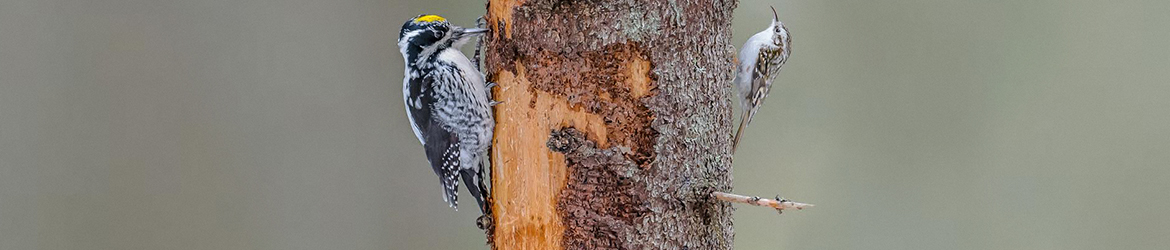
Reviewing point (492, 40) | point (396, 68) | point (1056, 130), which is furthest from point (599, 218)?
point (1056, 130)

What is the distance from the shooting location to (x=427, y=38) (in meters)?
2.18

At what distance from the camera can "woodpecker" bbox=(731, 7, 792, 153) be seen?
279 centimetres

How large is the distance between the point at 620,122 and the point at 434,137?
0.73 meters

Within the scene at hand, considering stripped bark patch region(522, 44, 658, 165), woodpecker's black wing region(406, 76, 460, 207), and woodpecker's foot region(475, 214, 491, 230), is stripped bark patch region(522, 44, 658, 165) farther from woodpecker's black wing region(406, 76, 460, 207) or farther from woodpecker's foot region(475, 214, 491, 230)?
woodpecker's black wing region(406, 76, 460, 207)

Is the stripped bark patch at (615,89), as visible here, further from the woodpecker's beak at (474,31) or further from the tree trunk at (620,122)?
the woodpecker's beak at (474,31)

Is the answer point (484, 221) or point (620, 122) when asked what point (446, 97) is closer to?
point (484, 221)

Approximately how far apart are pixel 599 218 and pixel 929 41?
2.70 meters

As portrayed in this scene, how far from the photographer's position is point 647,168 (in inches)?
66.1

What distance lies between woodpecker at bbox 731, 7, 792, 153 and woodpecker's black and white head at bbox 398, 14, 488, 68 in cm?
99

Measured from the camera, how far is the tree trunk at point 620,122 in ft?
5.47

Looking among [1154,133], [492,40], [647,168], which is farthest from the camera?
[1154,133]

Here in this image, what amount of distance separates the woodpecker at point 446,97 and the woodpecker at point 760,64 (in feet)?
3.19

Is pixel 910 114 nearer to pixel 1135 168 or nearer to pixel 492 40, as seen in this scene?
pixel 1135 168

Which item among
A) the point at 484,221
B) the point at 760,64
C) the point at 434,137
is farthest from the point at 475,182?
the point at 760,64
